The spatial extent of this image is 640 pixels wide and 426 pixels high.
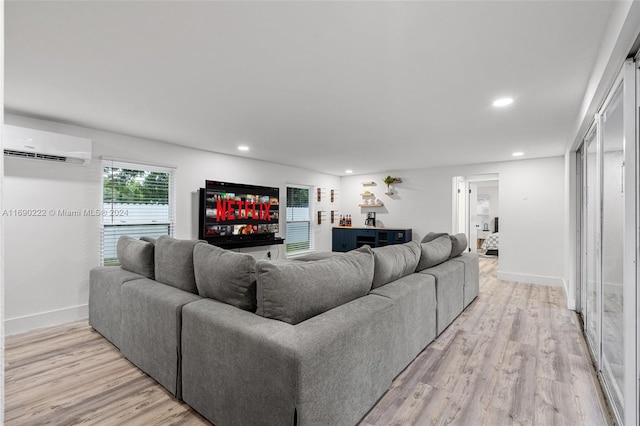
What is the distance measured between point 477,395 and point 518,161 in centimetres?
492

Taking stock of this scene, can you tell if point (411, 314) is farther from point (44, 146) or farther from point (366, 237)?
point (366, 237)

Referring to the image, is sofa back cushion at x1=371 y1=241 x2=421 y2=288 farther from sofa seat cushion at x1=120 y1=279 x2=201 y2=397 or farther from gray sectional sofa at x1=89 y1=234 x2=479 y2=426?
sofa seat cushion at x1=120 y1=279 x2=201 y2=397

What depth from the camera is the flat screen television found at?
4789mm

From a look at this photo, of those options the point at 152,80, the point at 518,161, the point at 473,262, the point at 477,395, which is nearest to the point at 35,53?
the point at 152,80

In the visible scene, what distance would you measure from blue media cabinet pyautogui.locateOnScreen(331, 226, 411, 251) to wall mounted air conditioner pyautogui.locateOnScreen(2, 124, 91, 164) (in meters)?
5.34

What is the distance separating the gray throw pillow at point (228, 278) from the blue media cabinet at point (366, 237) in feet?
17.3

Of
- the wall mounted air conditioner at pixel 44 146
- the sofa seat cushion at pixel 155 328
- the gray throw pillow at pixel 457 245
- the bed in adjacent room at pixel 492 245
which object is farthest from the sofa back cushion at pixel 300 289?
the bed in adjacent room at pixel 492 245

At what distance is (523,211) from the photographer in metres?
5.68

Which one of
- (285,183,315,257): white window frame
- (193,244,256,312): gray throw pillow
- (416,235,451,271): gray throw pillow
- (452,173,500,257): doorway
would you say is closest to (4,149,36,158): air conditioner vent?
(193,244,256,312): gray throw pillow

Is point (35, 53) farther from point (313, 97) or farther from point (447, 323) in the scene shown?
point (447, 323)

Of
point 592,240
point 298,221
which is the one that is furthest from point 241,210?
point 592,240

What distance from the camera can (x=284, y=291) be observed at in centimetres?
169

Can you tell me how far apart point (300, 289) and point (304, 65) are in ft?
5.15

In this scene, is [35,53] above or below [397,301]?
above
